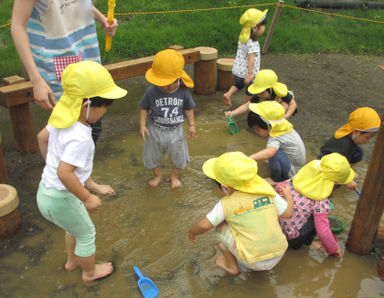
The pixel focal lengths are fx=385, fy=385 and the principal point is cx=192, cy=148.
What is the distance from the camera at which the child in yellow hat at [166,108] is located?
3.03m

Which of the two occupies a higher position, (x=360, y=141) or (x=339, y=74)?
(x=360, y=141)

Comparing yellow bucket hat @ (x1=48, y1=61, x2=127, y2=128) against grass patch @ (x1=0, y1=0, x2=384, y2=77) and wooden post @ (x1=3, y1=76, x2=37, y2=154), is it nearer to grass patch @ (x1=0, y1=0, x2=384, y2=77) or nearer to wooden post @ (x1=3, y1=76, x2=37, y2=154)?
wooden post @ (x1=3, y1=76, x2=37, y2=154)

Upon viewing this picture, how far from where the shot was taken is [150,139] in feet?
11.1

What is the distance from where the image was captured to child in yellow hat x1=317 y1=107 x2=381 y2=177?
10.4 feet

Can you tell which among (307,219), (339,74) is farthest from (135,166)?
(339,74)

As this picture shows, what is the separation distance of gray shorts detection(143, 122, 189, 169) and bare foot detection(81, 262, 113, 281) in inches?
43.7

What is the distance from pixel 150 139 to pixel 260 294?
158 cm

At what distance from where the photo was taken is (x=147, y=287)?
97.6 inches

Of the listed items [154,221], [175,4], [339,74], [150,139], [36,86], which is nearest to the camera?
[36,86]

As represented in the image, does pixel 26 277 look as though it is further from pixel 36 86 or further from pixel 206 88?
pixel 206 88

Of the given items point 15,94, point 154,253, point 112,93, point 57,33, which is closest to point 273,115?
point 154,253

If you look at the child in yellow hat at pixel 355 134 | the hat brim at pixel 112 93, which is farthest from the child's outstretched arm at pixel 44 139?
the child in yellow hat at pixel 355 134

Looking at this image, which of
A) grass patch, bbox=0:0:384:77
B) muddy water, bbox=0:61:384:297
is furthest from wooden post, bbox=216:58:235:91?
muddy water, bbox=0:61:384:297

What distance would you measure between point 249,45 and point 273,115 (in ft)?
5.42
